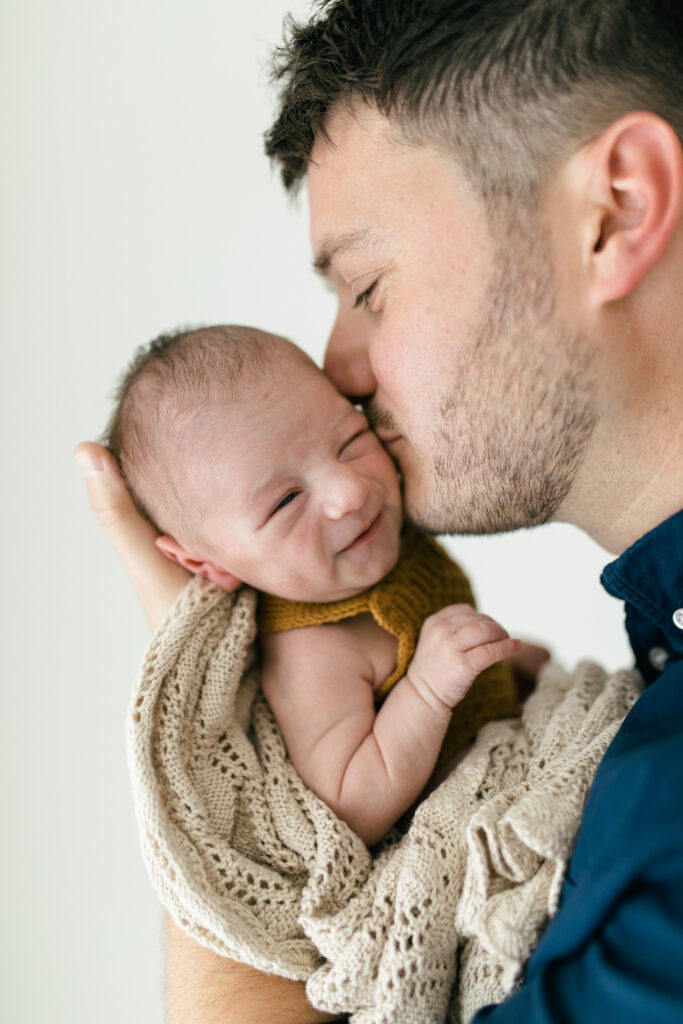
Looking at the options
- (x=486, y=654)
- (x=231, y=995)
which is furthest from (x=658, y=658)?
(x=231, y=995)

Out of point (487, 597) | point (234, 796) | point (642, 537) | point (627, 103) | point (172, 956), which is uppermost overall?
point (627, 103)

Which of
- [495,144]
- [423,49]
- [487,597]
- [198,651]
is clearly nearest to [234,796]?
[198,651]

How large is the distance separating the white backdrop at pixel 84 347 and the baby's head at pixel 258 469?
109 cm

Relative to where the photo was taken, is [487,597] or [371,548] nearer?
[371,548]

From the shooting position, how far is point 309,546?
149cm

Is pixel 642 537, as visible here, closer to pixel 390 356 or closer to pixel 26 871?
pixel 390 356

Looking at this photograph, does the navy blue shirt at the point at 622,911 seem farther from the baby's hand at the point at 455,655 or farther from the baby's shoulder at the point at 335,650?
A: the baby's shoulder at the point at 335,650

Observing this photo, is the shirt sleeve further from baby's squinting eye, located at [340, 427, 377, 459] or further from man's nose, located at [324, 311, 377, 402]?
man's nose, located at [324, 311, 377, 402]

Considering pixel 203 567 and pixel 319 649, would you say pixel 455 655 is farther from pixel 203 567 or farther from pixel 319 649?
pixel 203 567

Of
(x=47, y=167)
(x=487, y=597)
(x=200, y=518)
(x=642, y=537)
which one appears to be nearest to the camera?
(x=642, y=537)

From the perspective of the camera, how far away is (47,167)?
248cm

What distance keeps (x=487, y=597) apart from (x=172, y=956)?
2.10 metres

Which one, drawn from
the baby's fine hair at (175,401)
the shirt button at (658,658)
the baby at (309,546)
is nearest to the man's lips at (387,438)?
the baby at (309,546)

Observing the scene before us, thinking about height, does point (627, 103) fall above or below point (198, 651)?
above
